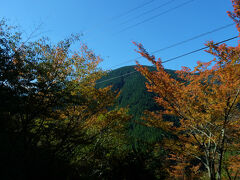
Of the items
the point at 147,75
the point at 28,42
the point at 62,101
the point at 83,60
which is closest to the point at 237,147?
the point at 147,75

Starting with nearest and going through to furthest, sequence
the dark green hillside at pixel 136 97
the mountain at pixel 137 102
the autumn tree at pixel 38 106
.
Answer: the autumn tree at pixel 38 106 → the mountain at pixel 137 102 → the dark green hillside at pixel 136 97

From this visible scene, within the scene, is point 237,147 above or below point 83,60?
below

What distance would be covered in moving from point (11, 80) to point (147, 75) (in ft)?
14.4

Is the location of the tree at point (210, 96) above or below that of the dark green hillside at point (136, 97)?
below

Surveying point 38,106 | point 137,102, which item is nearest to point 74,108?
point 38,106

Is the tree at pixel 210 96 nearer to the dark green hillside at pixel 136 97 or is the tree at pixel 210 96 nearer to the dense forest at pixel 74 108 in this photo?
the dense forest at pixel 74 108

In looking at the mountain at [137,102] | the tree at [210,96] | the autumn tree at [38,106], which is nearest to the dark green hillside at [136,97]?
the mountain at [137,102]

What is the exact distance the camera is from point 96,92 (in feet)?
25.9

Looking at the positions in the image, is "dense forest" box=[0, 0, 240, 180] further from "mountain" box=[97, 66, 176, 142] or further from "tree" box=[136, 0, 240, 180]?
"mountain" box=[97, 66, 176, 142]

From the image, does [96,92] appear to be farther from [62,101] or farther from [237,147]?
[237,147]

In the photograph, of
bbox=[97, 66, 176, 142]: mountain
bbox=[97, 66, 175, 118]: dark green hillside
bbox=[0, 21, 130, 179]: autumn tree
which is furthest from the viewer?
bbox=[97, 66, 175, 118]: dark green hillside

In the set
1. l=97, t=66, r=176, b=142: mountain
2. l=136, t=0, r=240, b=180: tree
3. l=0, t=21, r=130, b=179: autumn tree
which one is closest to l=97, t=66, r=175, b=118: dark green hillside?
l=97, t=66, r=176, b=142: mountain

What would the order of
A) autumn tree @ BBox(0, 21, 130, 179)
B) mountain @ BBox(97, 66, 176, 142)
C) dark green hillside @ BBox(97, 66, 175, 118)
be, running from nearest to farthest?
autumn tree @ BBox(0, 21, 130, 179), mountain @ BBox(97, 66, 176, 142), dark green hillside @ BBox(97, 66, 175, 118)

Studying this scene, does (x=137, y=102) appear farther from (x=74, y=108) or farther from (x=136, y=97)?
(x=74, y=108)
